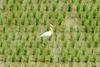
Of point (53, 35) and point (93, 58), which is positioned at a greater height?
point (53, 35)

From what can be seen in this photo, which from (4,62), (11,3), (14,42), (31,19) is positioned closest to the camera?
(4,62)

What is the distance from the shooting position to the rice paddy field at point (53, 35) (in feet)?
29.4

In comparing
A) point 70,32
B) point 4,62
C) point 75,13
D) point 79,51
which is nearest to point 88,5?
point 75,13

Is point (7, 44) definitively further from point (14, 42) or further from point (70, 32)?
point (70, 32)

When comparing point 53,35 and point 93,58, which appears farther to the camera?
point 53,35

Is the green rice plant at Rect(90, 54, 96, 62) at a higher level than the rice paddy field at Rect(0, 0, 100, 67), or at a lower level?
lower

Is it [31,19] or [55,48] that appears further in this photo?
[31,19]

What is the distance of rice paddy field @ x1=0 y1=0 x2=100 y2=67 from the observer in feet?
29.4

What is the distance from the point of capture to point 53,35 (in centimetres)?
973

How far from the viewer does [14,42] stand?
374 inches

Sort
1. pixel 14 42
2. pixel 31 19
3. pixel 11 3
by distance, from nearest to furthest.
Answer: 1. pixel 14 42
2. pixel 31 19
3. pixel 11 3

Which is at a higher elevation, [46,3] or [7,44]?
[46,3]

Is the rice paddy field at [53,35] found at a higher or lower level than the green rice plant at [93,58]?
higher

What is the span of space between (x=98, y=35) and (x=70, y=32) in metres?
0.62
